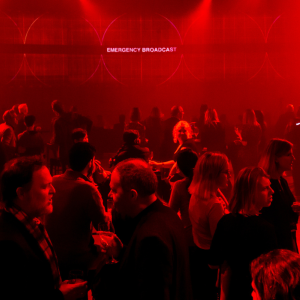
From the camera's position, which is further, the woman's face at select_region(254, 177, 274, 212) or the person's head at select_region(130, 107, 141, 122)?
the person's head at select_region(130, 107, 141, 122)

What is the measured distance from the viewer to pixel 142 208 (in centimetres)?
167

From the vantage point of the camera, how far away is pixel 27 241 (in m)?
1.63

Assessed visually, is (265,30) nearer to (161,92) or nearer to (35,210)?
(161,92)

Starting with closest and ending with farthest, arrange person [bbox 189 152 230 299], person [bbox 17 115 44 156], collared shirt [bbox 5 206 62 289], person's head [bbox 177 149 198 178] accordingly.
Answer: collared shirt [bbox 5 206 62 289] < person [bbox 189 152 230 299] < person's head [bbox 177 149 198 178] < person [bbox 17 115 44 156]

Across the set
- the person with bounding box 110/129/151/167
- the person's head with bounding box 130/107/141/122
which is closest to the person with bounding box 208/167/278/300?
the person with bounding box 110/129/151/167

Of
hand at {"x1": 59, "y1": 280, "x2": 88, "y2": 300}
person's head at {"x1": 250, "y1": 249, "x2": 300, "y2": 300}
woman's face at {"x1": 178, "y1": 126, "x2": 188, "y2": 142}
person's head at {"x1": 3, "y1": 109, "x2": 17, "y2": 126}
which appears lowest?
hand at {"x1": 59, "y1": 280, "x2": 88, "y2": 300}

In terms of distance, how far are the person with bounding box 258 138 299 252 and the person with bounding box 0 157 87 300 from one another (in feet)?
4.83

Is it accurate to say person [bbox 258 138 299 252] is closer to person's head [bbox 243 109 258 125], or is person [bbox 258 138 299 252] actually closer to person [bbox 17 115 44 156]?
person's head [bbox 243 109 258 125]

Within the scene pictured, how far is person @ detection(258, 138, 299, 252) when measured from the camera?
2705 mm

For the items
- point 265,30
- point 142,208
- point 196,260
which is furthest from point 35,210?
point 265,30

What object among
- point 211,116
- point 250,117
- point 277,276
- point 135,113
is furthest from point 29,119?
point 277,276

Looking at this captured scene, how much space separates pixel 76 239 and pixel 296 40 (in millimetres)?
10231

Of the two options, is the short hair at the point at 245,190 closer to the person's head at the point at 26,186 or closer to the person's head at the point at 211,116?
the person's head at the point at 26,186

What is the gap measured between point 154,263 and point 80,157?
65.6 inches
